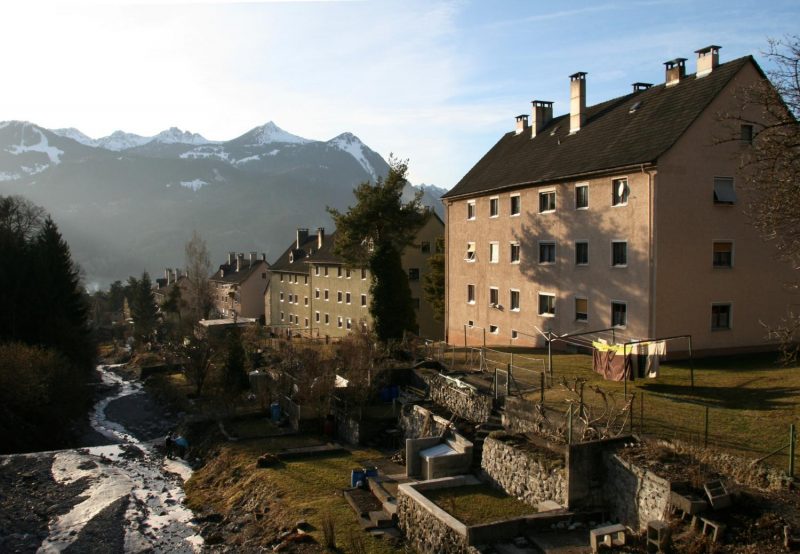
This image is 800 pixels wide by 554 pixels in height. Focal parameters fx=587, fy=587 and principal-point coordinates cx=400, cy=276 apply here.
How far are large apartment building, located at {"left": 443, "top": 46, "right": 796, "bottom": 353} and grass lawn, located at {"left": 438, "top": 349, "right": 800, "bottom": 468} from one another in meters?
2.85

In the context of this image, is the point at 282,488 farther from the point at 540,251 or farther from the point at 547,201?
the point at 547,201

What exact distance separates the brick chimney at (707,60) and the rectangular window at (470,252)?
17.4m

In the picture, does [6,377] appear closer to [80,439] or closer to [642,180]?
[80,439]

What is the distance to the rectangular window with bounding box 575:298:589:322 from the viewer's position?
31.4 metres

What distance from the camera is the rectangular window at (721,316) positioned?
1105 inches

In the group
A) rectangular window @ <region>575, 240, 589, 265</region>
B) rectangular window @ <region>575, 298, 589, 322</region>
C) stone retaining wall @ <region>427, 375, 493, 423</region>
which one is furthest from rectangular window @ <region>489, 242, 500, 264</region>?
stone retaining wall @ <region>427, 375, 493, 423</region>

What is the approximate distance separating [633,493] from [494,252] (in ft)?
83.7

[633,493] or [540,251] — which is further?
[540,251]

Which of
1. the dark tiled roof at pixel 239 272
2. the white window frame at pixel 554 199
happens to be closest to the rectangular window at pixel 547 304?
the white window frame at pixel 554 199

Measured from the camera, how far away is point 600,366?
23.7 metres

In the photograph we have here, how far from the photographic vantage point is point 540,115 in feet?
137

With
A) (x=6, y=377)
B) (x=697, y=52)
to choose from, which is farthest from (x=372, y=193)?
(x=6, y=377)

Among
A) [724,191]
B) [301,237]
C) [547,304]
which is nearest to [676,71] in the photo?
[724,191]

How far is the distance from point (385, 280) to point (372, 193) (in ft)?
22.3
